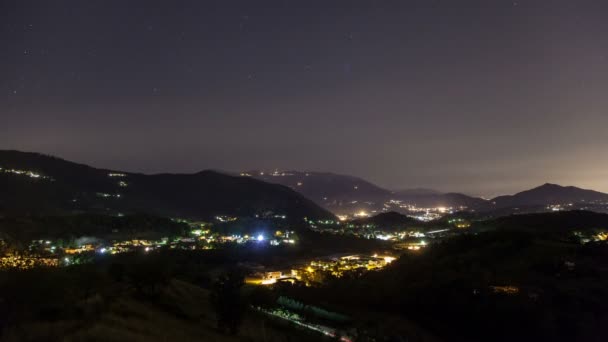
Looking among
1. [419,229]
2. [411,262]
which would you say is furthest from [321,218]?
[411,262]

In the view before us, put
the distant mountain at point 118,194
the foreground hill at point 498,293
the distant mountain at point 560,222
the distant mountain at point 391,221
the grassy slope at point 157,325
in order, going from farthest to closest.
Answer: the distant mountain at point 391,221
the distant mountain at point 118,194
the distant mountain at point 560,222
the foreground hill at point 498,293
the grassy slope at point 157,325

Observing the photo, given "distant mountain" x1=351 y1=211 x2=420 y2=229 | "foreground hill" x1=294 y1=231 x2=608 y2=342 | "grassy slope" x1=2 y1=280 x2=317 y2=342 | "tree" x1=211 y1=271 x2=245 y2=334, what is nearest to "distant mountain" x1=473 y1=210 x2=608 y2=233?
"foreground hill" x1=294 y1=231 x2=608 y2=342

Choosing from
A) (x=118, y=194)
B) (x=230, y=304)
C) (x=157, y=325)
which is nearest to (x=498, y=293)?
(x=230, y=304)

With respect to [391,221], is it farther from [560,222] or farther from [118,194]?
[118,194]

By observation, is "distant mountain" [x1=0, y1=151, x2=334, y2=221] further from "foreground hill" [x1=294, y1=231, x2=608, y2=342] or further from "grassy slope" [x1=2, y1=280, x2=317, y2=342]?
"grassy slope" [x1=2, y1=280, x2=317, y2=342]

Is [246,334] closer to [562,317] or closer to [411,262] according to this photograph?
[562,317]

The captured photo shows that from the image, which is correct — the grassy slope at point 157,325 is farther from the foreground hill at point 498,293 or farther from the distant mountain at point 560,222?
the distant mountain at point 560,222

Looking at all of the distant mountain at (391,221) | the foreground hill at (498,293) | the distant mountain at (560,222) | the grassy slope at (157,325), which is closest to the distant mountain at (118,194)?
the distant mountain at (391,221)
